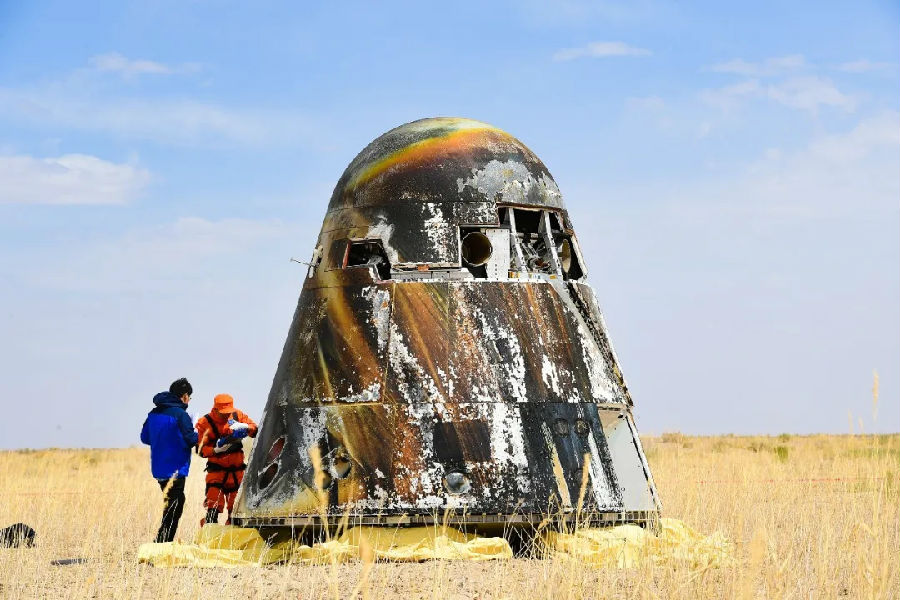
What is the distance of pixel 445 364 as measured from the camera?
8305 mm

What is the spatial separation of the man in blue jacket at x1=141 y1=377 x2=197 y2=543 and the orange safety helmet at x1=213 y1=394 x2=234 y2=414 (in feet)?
0.93

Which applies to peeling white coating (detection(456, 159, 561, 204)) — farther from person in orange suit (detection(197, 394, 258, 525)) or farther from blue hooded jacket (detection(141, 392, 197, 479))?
blue hooded jacket (detection(141, 392, 197, 479))

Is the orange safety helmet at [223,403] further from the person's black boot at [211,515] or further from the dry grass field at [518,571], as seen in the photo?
the dry grass field at [518,571]

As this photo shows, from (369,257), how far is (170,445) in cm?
254

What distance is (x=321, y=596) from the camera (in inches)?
260

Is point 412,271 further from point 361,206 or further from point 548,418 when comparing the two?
point 548,418

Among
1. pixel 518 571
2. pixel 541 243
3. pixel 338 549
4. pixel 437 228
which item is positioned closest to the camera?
pixel 518 571

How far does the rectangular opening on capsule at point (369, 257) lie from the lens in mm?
8938

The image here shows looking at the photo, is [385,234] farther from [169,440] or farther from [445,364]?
[169,440]

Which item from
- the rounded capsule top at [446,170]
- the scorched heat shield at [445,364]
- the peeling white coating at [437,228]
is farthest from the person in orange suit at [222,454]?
the peeling white coating at [437,228]

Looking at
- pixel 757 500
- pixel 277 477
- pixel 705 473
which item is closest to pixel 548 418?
pixel 277 477

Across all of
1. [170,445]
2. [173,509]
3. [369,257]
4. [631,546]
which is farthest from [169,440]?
[631,546]

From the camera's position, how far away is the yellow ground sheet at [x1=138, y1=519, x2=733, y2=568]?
7582 millimetres

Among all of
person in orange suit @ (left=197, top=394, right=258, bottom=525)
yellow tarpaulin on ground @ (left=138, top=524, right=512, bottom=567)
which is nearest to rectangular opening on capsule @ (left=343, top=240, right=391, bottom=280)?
person in orange suit @ (left=197, top=394, right=258, bottom=525)
